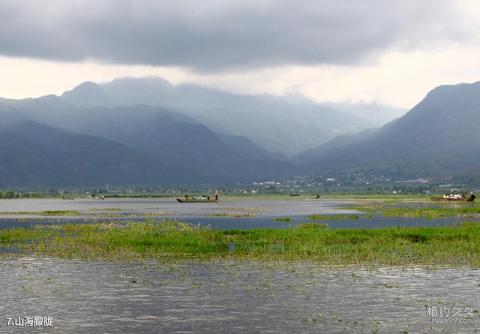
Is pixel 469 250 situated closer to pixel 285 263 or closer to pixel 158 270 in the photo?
pixel 285 263

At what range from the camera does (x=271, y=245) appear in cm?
7350

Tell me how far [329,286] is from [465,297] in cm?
1010

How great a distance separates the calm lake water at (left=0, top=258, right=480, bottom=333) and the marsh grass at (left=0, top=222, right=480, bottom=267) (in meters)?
5.57

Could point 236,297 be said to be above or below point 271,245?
below

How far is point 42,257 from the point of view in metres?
64.5

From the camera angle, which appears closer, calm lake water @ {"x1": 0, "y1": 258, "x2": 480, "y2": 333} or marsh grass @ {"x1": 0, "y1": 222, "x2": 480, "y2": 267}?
calm lake water @ {"x1": 0, "y1": 258, "x2": 480, "y2": 333}

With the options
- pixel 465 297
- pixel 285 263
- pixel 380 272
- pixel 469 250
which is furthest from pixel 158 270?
pixel 469 250

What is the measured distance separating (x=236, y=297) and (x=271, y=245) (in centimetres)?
2900

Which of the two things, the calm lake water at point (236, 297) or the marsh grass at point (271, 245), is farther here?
the marsh grass at point (271, 245)

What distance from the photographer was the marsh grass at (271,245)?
64188 millimetres

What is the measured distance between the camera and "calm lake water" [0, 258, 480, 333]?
3691cm

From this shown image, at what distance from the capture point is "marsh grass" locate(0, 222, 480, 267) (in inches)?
2527

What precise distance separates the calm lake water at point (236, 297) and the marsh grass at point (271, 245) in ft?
18.3

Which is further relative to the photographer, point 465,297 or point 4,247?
point 4,247
